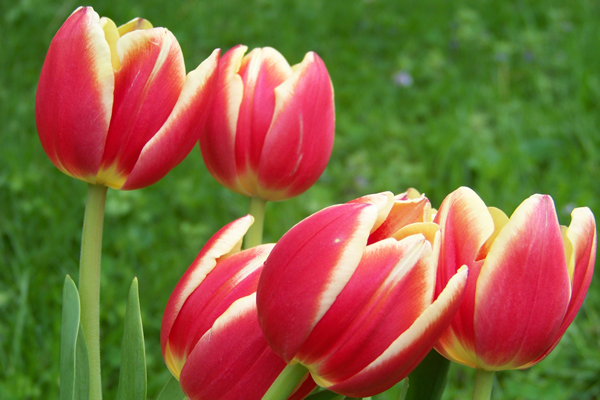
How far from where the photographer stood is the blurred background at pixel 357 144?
1.57 meters

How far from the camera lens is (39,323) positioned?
4.84ft

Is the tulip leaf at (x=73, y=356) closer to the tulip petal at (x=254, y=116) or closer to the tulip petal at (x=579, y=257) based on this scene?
the tulip petal at (x=254, y=116)

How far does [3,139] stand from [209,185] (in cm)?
64

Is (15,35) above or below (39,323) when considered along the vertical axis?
above

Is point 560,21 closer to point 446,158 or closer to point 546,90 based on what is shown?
point 546,90

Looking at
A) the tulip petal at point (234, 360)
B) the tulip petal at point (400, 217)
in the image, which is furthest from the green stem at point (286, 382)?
the tulip petal at point (400, 217)

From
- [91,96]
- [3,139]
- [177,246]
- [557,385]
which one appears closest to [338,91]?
[177,246]

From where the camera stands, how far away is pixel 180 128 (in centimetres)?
56

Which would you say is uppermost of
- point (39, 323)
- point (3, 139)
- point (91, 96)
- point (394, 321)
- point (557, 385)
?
point (91, 96)

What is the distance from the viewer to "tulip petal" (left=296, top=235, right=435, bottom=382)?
1.44 feet

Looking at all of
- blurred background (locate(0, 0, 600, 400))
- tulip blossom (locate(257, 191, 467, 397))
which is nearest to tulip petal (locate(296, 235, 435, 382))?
tulip blossom (locate(257, 191, 467, 397))

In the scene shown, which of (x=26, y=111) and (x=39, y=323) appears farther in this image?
(x=26, y=111)

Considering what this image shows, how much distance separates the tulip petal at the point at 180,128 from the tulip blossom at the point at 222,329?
0.29 ft

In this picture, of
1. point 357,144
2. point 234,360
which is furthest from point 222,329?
point 357,144
